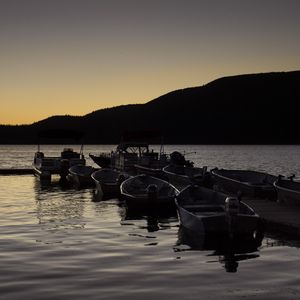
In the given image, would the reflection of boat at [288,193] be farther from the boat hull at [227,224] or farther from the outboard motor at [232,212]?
the outboard motor at [232,212]

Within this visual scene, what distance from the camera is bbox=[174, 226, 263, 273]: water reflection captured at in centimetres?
1662

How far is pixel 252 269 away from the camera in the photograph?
591 inches

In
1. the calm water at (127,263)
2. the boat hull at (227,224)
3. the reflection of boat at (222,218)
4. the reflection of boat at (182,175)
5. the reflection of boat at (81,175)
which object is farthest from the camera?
the reflection of boat at (81,175)

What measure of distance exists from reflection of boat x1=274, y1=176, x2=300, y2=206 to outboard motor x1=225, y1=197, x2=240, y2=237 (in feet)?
23.4

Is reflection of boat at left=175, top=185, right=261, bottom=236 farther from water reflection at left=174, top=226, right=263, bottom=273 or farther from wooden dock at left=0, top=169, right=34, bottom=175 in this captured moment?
wooden dock at left=0, top=169, right=34, bottom=175

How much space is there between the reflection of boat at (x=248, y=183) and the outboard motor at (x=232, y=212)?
11902 mm

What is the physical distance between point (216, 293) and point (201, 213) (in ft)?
29.1

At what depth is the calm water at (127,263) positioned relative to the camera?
12609mm

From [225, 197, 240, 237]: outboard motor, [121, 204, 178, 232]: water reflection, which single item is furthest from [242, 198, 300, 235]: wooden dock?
[121, 204, 178, 232]: water reflection

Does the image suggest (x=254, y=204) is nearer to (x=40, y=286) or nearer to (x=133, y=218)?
(x=133, y=218)

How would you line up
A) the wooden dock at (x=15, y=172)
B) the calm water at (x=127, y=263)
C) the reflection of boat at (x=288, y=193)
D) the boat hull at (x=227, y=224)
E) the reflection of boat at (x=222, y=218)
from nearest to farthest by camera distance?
the calm water at (x=127, y=263), the reflection of boat at (x=222, y=218), the boat hull at (x=227, y=224), the reflection of boat at (x=288, y=193), the wooden dock at (x=15, y=172)

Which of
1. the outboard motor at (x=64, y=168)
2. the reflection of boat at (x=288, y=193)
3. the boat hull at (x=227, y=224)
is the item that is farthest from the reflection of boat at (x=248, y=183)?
the outboard motor at (x=64, y=168)

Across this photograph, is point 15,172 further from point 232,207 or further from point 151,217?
point 232,207

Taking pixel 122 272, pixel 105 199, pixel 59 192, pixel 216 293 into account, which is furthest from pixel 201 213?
pixel 59 192
